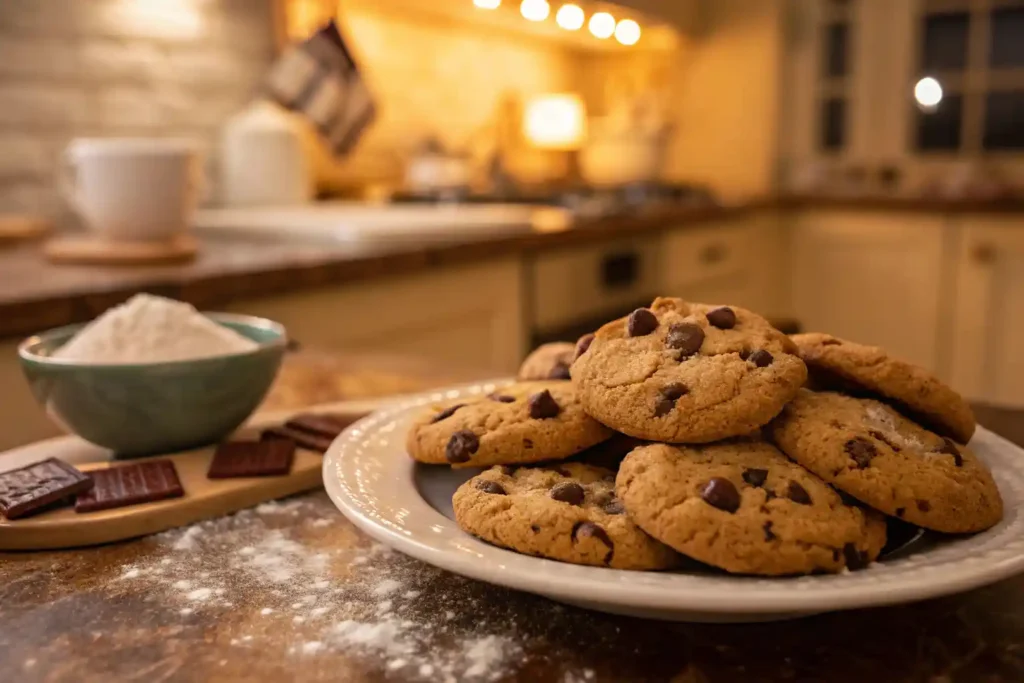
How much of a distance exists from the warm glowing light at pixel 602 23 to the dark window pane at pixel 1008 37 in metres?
1.31

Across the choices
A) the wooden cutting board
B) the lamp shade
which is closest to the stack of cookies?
the wooden cutting board

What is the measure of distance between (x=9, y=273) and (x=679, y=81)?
2.87 meters

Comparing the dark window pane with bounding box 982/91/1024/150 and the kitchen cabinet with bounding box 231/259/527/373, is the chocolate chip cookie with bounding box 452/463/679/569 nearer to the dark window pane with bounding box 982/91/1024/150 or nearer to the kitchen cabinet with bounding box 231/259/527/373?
the kitchen cabinet with bounding box 231/259/527/373

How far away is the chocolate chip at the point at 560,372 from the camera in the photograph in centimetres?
67

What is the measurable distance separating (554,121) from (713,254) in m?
0.86

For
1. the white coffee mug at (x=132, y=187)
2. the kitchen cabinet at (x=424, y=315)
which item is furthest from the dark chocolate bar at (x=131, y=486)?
the white coffee mug at (x=132, y=187)

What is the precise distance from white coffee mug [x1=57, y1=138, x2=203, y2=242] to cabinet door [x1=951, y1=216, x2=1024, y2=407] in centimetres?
231

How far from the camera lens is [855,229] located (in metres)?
3.13

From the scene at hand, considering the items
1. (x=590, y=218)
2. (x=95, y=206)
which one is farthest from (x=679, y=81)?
(x=95, y=206)

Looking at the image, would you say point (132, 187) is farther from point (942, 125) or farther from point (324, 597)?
point (942, 125)

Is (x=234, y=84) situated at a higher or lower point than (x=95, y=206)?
higher

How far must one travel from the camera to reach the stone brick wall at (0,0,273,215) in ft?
6.25

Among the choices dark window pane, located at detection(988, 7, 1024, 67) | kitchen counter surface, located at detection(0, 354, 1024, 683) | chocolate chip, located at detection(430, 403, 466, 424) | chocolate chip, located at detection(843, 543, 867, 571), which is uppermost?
dark window pane, located at detection(988, 7, 1024, 67)

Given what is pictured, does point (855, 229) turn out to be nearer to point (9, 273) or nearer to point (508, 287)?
point (508, 287)
